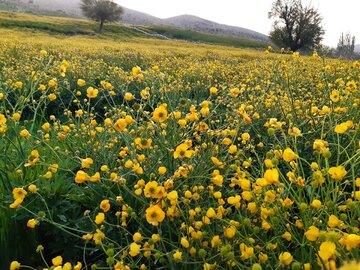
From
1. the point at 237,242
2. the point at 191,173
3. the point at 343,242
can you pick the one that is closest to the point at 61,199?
the point at 191,173

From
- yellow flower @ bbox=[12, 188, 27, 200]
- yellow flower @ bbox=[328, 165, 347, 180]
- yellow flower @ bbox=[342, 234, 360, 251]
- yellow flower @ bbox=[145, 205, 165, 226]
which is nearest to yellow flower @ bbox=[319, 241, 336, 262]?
yellow flower @ bbox=[342, 234, 360, 251]

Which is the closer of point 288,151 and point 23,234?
point 288,151

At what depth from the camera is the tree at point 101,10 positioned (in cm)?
5253

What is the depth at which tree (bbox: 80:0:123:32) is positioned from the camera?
172 feet

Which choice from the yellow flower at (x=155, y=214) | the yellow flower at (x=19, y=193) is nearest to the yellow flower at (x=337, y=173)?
the yellow flower at (x=155, y=214)

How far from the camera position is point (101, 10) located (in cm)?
5253

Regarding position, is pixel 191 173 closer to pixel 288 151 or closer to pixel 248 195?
pixel 248 195

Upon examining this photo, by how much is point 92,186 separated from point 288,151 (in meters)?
1.43

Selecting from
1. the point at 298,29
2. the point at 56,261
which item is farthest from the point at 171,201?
the point at 298,29

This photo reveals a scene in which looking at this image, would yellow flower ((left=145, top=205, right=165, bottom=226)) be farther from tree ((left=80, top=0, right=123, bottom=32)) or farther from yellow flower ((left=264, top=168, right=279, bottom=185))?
tree ((left=80, top=0, right=123, bottom=32))

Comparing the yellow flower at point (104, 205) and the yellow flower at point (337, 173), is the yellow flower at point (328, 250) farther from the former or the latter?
the yellow flower at point (104, 205)

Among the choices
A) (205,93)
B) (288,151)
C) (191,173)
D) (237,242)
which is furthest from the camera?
(205,93)

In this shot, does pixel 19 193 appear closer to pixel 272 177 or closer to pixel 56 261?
pixel 56 261

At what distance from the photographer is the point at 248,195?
156cm
